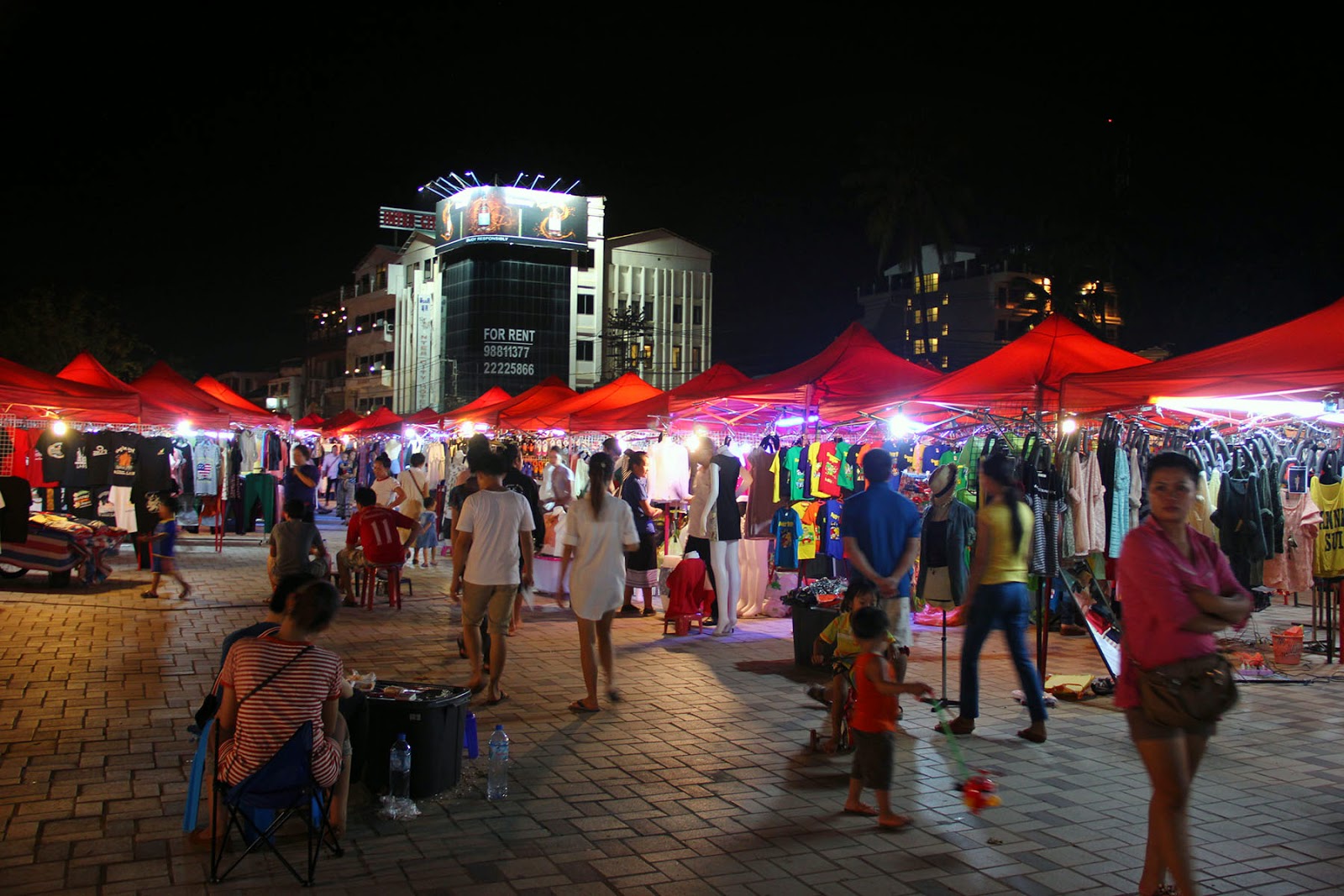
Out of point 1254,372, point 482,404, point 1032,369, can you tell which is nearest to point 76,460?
point 482,404

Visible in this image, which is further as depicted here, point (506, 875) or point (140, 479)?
point (140, 479)

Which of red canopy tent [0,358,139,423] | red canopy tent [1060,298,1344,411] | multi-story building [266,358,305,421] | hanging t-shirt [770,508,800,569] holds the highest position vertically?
multi-story building [266,358,305,421]

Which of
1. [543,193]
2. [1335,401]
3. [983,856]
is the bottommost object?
[983,856]

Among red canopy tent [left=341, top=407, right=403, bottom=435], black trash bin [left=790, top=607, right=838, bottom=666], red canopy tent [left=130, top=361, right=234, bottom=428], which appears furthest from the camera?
red canopy tent [left=341, top=407, right=403, bottom=435]

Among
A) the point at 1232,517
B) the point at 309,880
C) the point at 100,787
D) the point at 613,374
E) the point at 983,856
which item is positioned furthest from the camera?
the point at 613,374

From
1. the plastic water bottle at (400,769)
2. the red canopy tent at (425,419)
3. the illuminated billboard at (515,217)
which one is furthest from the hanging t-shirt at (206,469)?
the illuminated billboard at (515,217)

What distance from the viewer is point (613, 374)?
64.4 metres

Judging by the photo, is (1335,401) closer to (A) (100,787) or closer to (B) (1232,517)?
(B) (1232,517)

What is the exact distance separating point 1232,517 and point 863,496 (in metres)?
3.90

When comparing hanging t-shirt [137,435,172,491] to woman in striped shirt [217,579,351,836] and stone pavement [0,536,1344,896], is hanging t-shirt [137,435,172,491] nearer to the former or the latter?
stone pavement [0,536,1344,896]

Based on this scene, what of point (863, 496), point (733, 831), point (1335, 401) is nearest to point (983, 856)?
point (733, 831)

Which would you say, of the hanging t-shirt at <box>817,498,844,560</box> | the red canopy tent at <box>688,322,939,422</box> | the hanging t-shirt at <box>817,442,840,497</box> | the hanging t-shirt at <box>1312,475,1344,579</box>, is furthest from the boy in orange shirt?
the hanging t-shirt at <box>1312,475,1344,579</box>

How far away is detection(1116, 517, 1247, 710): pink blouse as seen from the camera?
370cm

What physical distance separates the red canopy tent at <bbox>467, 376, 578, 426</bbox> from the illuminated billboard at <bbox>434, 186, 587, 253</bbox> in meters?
47.8
